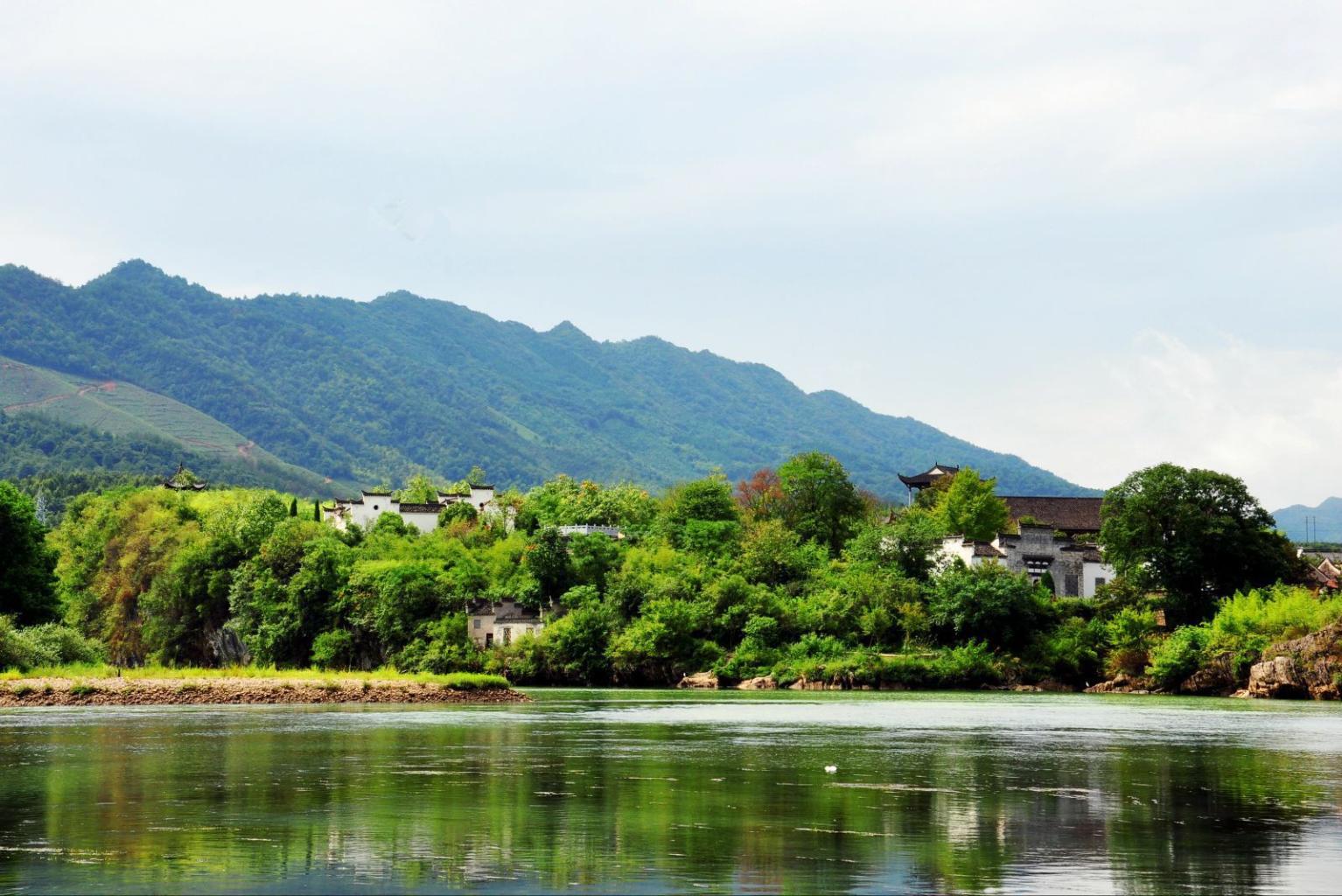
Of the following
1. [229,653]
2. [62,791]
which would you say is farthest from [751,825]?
[229,653]

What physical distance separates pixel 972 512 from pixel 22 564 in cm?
5325

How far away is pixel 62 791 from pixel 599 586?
200ft

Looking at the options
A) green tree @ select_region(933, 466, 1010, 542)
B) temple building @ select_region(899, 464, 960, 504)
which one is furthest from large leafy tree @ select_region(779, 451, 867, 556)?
temple building @ select_region(899, 464, 960, 504)

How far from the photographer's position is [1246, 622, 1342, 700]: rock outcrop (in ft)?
207

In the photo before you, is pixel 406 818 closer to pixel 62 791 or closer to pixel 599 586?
pixel 62 791

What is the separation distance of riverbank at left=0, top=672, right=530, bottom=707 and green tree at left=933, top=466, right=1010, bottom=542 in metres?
36.1

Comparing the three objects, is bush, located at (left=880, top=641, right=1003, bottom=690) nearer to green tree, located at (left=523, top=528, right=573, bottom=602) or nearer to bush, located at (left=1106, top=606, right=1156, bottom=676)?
bush, located at (left=1106, top=606, right=1156, bottom=676)

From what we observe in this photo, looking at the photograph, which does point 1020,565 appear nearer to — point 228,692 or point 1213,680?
point 1213,680

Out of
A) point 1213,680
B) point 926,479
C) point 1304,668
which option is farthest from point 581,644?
point 926,479

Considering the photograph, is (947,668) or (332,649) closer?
(947,668)

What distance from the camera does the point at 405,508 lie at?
109m

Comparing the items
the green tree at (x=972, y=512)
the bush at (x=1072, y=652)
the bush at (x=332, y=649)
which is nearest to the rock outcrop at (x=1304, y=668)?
the bush at (x=1072, y=652)

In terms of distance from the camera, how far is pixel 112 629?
95125mm

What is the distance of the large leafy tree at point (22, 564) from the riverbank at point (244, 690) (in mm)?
10968
